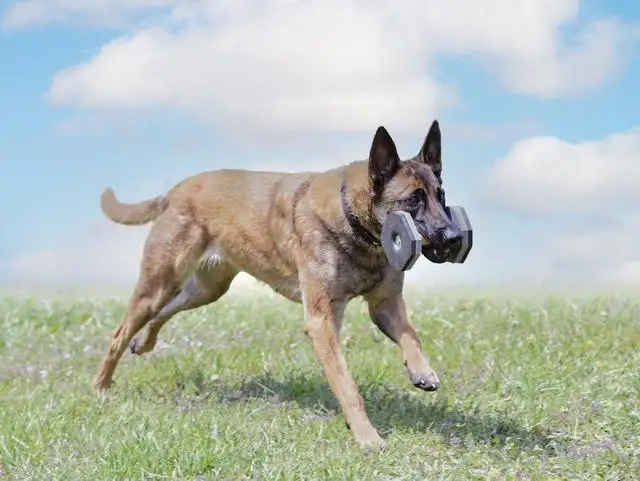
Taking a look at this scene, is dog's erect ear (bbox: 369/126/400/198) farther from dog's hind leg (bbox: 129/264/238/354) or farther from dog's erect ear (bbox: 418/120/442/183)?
dog's hind leg (bbox: 129/264/238/354)

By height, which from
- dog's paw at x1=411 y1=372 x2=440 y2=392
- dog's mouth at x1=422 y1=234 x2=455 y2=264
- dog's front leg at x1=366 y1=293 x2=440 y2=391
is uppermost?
dog's mouth at x1=422 y1=234 x2=455 y2=264

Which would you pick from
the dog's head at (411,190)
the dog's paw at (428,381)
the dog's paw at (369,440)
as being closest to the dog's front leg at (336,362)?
the dog's paw at (369,440)

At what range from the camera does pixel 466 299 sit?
506 inches

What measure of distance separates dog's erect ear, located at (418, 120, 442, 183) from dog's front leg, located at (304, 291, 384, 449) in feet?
4.02

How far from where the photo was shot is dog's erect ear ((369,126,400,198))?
677 cm

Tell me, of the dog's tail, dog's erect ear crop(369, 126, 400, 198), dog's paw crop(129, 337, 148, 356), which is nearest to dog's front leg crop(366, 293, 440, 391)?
dog's erect ear crop(369, 126, 400, 198)

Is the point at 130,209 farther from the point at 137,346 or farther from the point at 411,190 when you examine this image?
the point at 411,190

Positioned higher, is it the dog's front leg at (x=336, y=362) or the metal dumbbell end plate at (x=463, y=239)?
the metal dumbbell end plate at (x=463, y=239)

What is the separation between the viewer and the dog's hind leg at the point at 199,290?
919 centimetres

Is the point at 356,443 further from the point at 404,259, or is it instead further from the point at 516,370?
the point at 516,370

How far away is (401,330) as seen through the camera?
7.69 metres

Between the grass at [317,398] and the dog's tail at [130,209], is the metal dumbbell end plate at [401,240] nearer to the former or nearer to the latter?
the grass at [317,398]

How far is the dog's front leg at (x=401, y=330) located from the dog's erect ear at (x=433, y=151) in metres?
1.12

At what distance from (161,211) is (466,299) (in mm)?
4835
